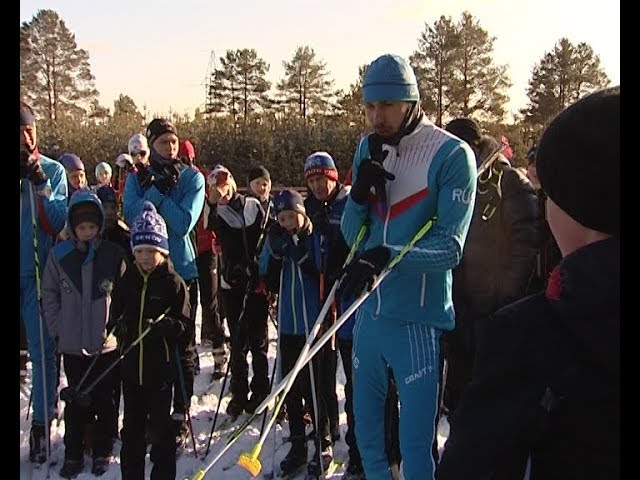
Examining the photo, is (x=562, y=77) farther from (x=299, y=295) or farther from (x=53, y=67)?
(x=299, y=295)

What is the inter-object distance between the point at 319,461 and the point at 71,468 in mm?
1532

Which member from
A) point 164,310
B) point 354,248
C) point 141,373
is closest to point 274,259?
point 164,310

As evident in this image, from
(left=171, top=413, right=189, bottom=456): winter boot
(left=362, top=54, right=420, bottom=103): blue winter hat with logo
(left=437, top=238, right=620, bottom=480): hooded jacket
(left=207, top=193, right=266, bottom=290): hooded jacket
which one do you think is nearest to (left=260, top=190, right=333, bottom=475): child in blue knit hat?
(left=207, top=193, right=266, bottom=290): hooded jacket

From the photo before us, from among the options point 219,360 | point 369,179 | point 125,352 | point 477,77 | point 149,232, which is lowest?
point 219,360

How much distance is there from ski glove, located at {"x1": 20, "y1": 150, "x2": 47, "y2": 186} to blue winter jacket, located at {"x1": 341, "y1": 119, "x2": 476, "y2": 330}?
219 cm

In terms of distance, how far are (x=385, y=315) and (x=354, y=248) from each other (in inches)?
15.4

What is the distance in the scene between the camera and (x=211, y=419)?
5.08 meters

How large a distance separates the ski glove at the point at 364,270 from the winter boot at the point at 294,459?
1802 mm

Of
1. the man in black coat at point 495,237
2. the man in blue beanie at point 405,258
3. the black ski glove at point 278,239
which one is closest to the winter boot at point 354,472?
the man in black coat at point 495,237

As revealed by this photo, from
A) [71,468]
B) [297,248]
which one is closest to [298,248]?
[297,248]

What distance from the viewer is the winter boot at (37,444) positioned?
4387 mm

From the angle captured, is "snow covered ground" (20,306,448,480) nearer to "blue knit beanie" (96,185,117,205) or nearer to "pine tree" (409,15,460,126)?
"blue knit beanie" (96,185,117,205)

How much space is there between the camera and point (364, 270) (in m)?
2.76
